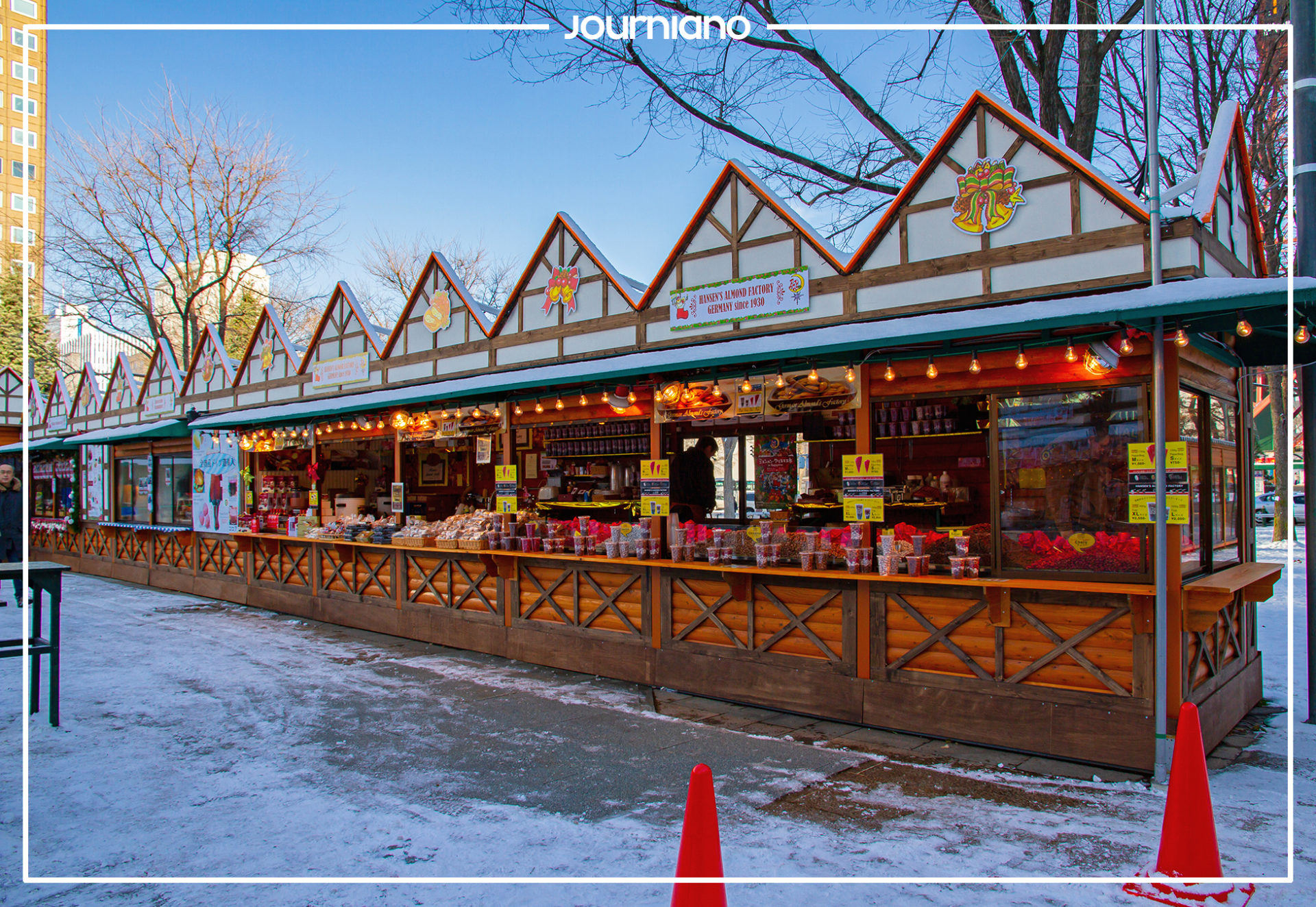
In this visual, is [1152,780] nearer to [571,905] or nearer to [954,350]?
[954,350]

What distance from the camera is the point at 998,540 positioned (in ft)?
20.1

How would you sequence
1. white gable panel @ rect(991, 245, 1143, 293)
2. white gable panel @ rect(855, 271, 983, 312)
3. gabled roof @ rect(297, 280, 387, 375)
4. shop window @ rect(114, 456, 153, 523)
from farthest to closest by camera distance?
1. shop window @ rect(114, 456, 153, 523)
2. gabled roof @ rect(297, 280, 387, 375)
3. white gable panel @ rect(855, 271, 983, 312)
4. white gable panel @ rect(991, 245, 1143, 293)

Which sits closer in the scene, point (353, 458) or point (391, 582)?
point (391, 582)

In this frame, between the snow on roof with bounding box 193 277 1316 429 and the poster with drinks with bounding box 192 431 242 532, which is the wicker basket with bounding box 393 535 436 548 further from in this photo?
the poster with drinks with bounding box 192 431 242 532

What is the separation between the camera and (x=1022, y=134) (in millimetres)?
6289

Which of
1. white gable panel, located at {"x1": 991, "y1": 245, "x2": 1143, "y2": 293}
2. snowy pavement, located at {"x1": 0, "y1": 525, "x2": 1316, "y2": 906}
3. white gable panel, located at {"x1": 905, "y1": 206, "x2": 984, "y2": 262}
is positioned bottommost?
snowy pavement, located at {"x1": 0, "y1": 525, "x2": 1316, "y2": 906}

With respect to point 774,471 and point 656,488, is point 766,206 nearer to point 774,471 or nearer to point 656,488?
point 656,488

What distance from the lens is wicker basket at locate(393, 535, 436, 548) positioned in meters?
10.3

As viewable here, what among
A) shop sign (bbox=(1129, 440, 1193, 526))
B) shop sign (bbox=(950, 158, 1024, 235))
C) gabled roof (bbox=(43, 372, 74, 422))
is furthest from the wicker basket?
gabled roof (bbox=(43, 372, 74, 422))

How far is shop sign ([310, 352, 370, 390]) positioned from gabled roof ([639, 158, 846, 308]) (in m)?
6.39

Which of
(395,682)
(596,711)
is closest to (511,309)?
(395,682)

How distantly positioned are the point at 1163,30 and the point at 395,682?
14388mm

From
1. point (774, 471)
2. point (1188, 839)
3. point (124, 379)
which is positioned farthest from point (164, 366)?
point (1188, 839)

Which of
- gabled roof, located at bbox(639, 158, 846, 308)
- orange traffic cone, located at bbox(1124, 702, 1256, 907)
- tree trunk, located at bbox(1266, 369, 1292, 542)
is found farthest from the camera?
tree trunk, located at bbox(1266, 369, 1292, 542)
